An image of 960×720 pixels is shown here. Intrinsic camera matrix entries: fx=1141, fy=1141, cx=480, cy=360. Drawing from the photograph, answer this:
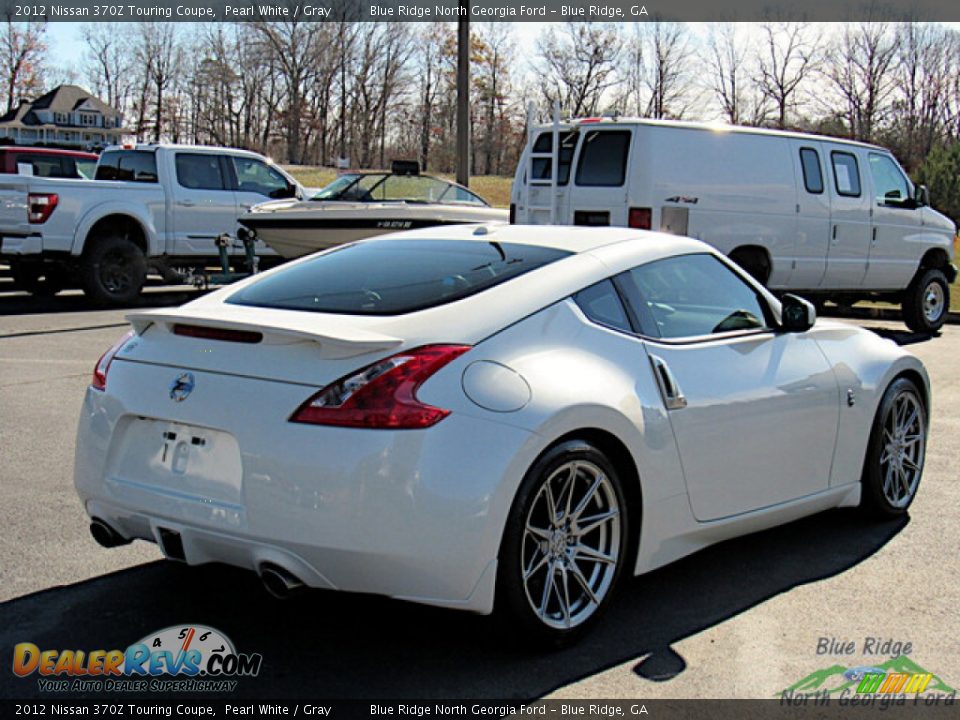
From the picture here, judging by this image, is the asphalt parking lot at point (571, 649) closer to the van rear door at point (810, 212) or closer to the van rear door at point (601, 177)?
the van rear door at point (601, 177)

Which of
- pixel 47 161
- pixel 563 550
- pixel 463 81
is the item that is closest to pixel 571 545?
pixel 563 550

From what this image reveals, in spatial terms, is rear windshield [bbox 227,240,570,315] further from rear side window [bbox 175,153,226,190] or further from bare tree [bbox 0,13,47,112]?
bare tree [bbox 0,13,47,112]

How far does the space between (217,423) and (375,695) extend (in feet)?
3.33

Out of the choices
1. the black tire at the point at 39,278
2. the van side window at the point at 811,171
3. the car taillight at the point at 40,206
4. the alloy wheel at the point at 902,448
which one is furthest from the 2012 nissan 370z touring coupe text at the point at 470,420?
the black tire at the point at 39,278

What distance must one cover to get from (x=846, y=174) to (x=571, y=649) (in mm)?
11262

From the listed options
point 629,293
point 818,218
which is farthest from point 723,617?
point 818,218

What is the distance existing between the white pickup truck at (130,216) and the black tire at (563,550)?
1169 centimetres

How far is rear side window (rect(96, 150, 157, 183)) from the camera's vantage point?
54.5 ft

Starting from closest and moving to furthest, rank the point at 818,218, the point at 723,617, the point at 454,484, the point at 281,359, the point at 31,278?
the point at 454,484, the point at 281,359, the point at 723,617, the point at 818,218, the point at 31,278

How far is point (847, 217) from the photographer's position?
45.8 ft

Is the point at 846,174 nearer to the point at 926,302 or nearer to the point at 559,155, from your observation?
the point at 926,302

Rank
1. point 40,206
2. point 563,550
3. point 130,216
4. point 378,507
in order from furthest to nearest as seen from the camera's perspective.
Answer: point 130,216
point 40,206
point 563,550
point 378,507

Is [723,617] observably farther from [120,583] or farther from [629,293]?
[120,583]

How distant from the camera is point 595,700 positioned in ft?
11.8
